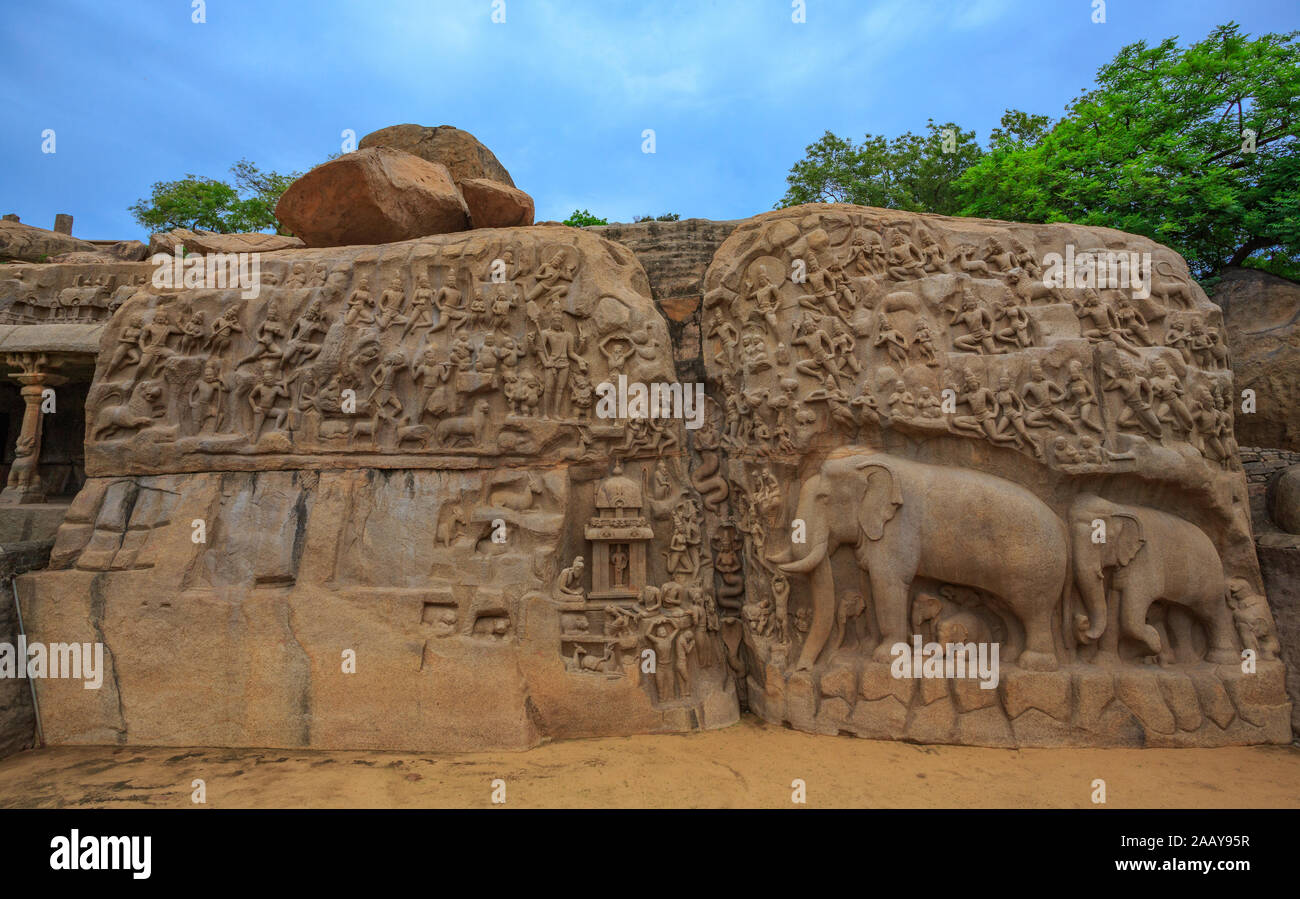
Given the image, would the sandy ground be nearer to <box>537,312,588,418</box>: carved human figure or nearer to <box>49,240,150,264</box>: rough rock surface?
<box>537,312,588,418</box>: carved human figure

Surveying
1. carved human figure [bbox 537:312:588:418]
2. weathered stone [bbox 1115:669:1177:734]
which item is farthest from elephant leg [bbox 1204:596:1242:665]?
carved human figure [bbox 537:312:588:418]

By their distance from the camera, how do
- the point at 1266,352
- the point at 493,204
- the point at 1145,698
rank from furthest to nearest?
the point at 493,204 → the point at 1266,352 → the point at 1145,698

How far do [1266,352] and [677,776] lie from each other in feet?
31.4

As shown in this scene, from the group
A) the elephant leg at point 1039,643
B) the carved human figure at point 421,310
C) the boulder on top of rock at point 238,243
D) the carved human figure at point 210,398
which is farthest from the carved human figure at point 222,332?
the elephant leg at point 1039,643

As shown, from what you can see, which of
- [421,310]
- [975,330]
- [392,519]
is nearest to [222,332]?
[421,310]

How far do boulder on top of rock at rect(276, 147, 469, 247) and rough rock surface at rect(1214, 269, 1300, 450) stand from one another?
10.5 m

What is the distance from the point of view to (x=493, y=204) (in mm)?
9055

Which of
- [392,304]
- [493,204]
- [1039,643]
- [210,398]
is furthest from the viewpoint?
[493,204]

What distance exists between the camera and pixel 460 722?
5746 mm

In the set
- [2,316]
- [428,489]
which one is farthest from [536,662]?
[2,316]

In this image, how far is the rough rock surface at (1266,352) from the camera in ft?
27.0

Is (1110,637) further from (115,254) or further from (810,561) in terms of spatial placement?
(115,254)

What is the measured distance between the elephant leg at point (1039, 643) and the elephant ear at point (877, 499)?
4.67 ft

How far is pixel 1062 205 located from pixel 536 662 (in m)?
14.6
